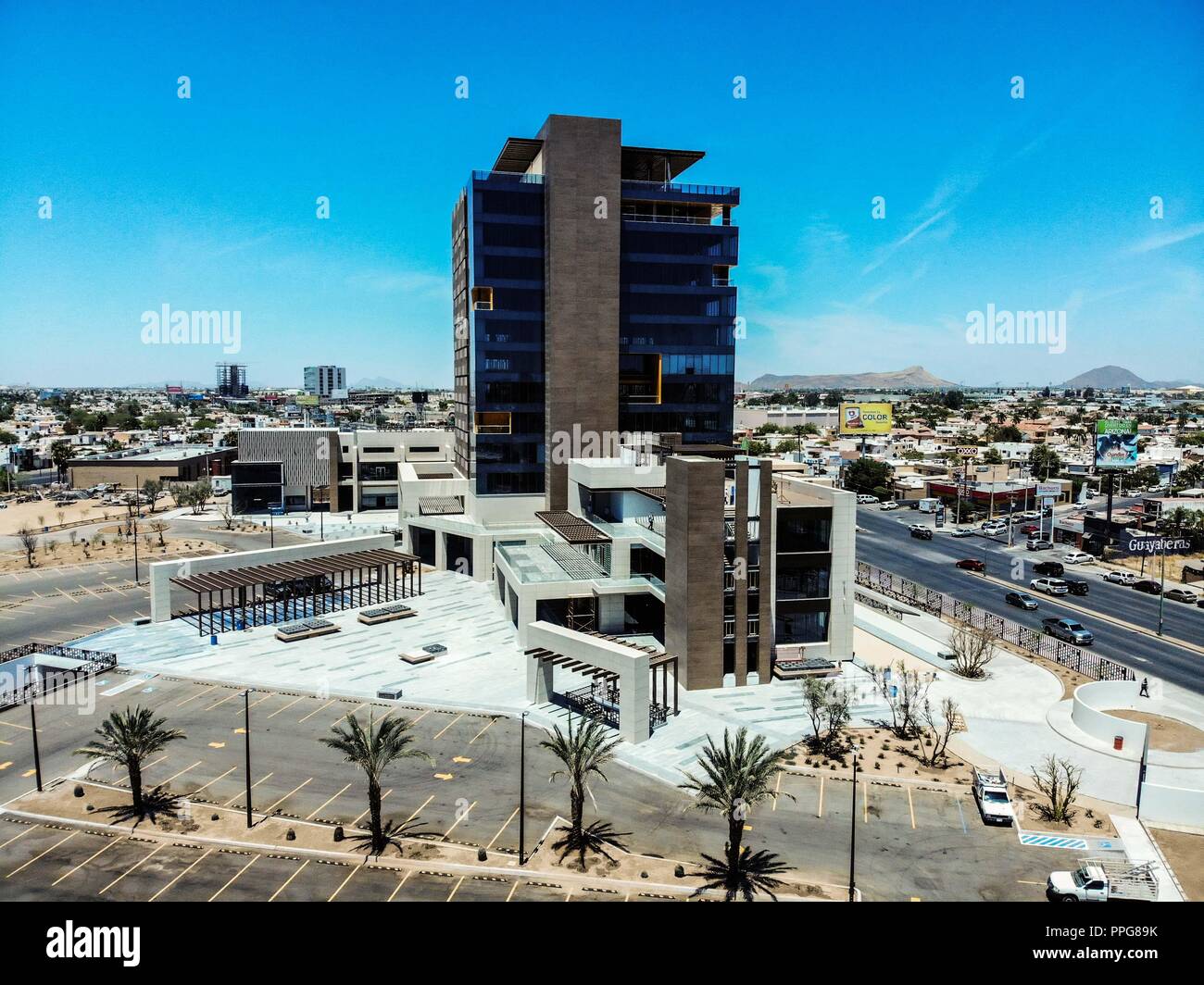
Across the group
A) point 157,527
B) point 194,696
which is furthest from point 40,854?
point 157,527

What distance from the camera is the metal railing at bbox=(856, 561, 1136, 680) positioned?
5288 centimetres

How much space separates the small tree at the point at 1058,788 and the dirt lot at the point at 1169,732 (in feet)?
18.3

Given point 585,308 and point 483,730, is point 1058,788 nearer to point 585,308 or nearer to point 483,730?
point 483,730

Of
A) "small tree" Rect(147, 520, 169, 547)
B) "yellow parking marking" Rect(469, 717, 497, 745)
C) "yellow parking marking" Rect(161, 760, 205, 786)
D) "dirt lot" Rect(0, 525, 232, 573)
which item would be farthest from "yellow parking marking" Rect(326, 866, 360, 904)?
"small tree" Rect(147, 520, 169, 547)

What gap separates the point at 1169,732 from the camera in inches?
1642

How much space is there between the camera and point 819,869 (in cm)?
2970

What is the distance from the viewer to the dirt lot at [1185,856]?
1131 inches

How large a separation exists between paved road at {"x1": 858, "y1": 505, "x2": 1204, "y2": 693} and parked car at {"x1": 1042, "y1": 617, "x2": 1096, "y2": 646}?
0.68 meters

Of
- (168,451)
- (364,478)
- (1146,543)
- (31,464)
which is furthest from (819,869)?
(31,464)

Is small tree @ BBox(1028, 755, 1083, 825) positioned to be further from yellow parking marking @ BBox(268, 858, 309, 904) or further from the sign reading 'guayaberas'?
the sign reading 'guayaberas'

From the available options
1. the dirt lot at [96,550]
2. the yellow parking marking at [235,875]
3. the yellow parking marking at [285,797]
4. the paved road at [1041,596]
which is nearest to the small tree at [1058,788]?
the paved road at [1041,596]

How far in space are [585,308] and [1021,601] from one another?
4551cm

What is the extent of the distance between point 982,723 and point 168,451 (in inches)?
5589
